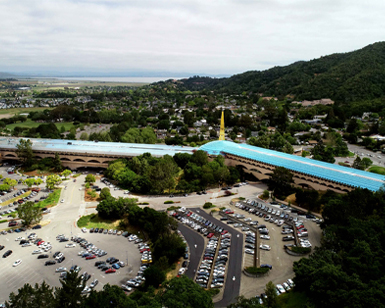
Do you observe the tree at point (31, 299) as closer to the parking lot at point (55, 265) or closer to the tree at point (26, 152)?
the parking lot at point (55, 265)

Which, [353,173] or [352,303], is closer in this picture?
[352,303]

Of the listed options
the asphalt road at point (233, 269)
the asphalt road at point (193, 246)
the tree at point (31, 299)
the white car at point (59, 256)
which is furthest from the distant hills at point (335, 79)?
the tree at point (31, 299)

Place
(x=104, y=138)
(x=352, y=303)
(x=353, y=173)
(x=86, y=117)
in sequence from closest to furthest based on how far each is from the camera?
(x=352, y=303), (x=353, y=173), (x=104, y=138), (x=86, y=117)

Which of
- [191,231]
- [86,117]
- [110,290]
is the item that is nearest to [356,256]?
[191,231]

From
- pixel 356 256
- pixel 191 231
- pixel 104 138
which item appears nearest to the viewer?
pixel 356 256

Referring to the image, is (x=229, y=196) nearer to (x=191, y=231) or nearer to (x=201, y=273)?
(x=191, y=231)

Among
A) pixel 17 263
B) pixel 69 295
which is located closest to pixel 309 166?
pixel 69 295
